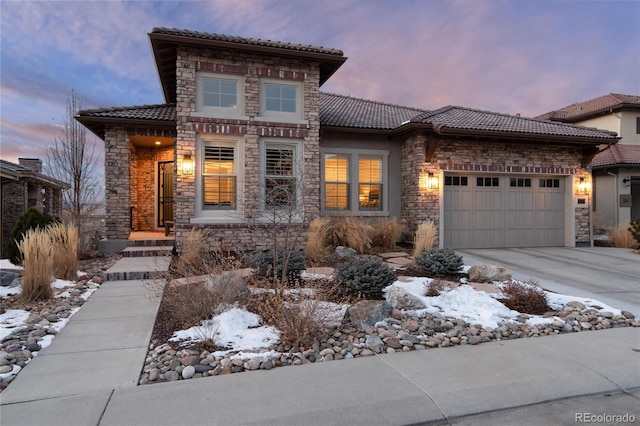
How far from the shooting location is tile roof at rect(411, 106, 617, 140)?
11234mm

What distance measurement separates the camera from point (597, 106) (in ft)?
65.5

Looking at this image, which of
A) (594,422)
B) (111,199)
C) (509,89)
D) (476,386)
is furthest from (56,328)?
(509,89)

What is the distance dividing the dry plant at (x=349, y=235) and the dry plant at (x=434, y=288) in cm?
343

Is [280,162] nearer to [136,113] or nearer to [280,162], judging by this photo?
[280,162]

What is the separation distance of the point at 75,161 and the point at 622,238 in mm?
18203

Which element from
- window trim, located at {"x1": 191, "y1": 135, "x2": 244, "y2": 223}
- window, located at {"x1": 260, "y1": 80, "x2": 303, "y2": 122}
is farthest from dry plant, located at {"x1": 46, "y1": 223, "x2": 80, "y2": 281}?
window, located at {"x1": 260, "y1": 80, "x2": 303, "y2": 122}

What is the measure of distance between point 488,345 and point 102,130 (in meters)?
11.2

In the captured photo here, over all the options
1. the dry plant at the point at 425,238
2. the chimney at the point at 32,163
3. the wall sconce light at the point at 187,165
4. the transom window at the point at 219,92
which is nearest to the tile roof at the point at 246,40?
the transom window at the point at 219,92

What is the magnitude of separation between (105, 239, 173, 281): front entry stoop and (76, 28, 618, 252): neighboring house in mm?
654

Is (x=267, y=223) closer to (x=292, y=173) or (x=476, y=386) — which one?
(x=292, y=173)

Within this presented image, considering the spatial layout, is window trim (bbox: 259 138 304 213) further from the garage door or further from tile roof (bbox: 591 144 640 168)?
tile roof (bbox: 591 144 640 168)

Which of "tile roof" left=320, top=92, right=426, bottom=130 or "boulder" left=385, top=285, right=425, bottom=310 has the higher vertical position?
"tile roof" left=320, top=92, right=426, bottom=130

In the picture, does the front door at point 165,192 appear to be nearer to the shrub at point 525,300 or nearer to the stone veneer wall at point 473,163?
the stone veneer wall at point 473,163

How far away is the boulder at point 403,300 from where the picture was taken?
5.37m
